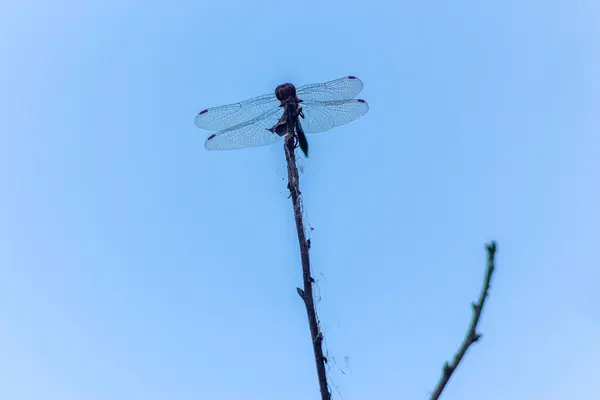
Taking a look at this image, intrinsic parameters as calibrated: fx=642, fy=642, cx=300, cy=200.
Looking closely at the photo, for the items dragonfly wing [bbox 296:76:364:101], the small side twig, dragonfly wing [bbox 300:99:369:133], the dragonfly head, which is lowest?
the small side twig

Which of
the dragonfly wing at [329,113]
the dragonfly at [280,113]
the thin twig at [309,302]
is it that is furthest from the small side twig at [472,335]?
the dragonfly wing at [329,113]

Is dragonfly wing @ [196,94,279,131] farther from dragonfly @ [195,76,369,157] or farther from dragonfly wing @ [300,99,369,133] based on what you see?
dragonfly wing @ [300,99,369,133]

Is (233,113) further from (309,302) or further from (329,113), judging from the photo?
(309,302)

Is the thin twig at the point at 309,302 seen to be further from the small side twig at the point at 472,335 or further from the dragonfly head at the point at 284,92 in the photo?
the dragonfly head at the point at 284,92

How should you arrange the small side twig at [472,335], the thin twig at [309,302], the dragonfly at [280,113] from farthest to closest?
the dragonfly at [280,113], the thin twig at [309,302], the small side twig at [472,335]

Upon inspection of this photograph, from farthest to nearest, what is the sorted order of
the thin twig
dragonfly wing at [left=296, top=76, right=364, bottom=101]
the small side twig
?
dragonfly wing at [left=296, top=76, right=364, bottom=101]
the thin twig
the small side twig

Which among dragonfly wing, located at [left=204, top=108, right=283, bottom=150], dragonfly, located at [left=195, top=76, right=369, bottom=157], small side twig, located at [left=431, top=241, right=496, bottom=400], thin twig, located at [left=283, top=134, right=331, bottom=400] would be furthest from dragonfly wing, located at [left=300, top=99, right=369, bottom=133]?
small side twig, located at [left=431, top=241, right=496, bottom=400]

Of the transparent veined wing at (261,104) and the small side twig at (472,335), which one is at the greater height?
the transparent veined wing at (261,104)

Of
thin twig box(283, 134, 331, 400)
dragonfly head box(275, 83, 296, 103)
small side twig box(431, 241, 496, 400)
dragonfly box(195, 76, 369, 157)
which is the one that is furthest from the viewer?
dragonfly box(195, 76, 369, 157)
